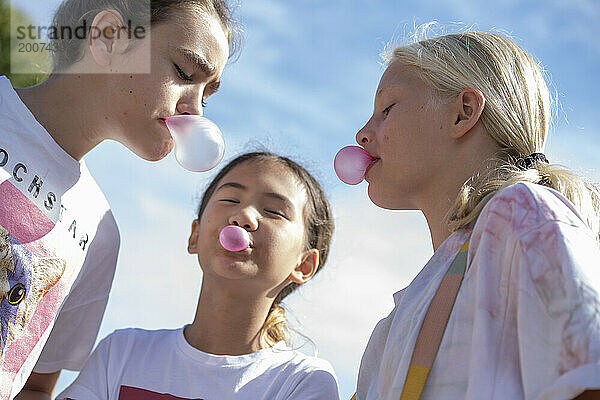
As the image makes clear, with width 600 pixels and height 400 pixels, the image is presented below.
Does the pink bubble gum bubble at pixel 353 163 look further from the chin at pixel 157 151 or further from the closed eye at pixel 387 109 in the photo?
the chin at pixel 157 151

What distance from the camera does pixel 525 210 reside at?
142 centimetres

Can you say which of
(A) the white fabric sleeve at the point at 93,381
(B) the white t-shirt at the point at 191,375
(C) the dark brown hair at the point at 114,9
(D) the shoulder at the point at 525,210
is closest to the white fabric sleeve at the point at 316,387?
(B) the white t-shirt at the point at 191,375

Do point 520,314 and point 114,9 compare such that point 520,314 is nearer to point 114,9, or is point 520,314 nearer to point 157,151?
point 157,151

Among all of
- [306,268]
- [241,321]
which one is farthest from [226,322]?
[306,268]

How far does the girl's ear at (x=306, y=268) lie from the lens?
2912 mm

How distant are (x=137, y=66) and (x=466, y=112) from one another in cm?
116

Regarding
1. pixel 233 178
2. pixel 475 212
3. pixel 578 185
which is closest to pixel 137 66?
pixel 233 178

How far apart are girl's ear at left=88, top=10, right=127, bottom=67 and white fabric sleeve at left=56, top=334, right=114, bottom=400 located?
1.08m

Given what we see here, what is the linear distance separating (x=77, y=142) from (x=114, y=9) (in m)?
0.54

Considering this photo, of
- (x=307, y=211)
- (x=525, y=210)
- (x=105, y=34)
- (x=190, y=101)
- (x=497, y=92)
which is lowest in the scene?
(x=525, y=210)

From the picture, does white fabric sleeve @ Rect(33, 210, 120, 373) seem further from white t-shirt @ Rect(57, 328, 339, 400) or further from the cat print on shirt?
the cat print on shirt

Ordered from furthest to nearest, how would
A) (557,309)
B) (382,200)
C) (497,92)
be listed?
(382,200), (497,92), (557,309)

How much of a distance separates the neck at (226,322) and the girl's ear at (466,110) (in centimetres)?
110

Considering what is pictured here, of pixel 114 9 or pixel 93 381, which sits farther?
pixel 114 9
